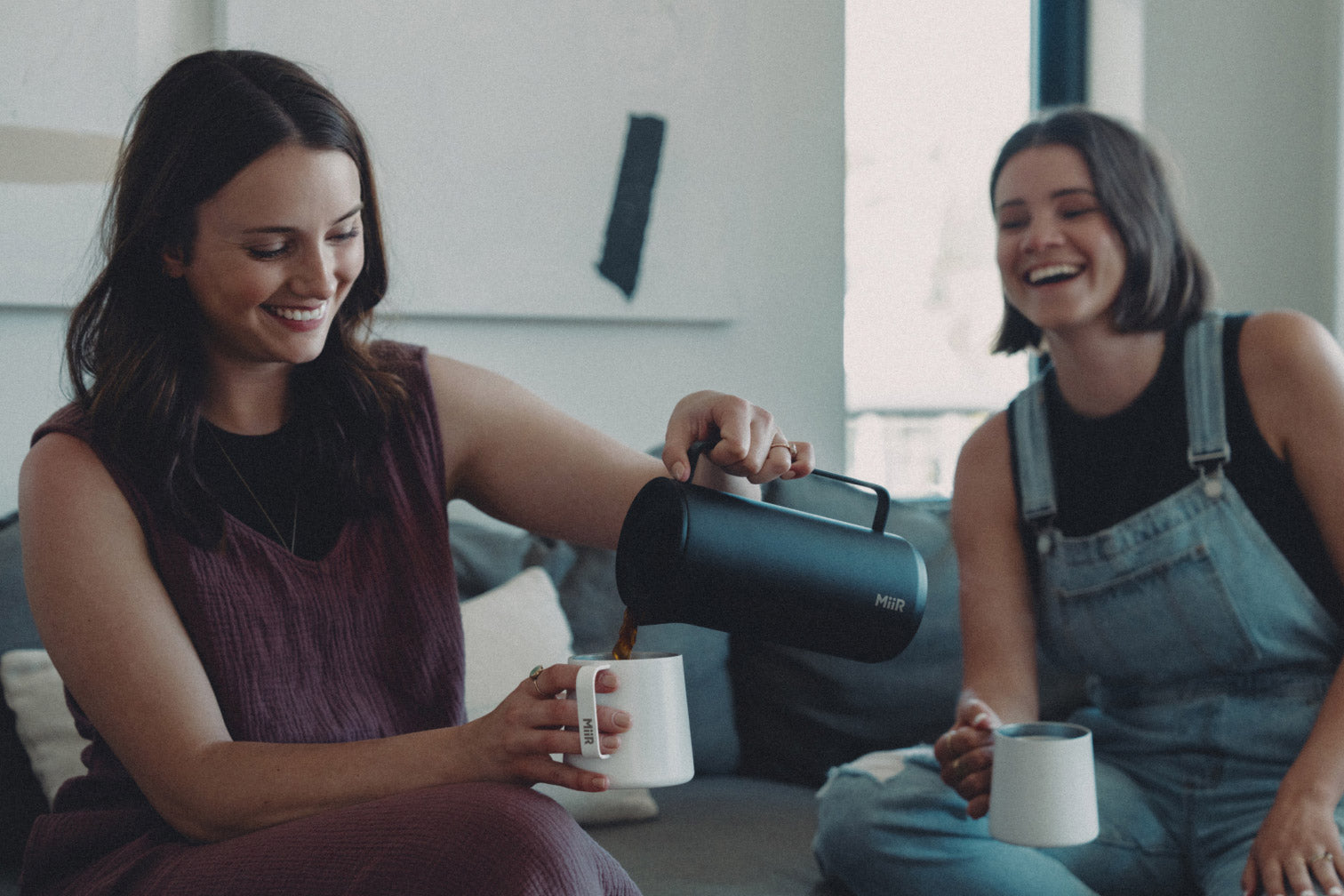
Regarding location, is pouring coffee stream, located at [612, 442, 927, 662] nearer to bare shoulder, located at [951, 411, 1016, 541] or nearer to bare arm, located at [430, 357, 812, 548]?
bare arm, located at [430, 357, 812, 548]

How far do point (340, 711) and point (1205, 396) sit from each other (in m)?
1.06

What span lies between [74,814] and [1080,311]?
1.24m

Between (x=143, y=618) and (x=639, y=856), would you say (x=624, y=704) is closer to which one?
(x=143, y=618)

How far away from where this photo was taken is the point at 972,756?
1.35 m

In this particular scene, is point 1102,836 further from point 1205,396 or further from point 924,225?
point 924,225

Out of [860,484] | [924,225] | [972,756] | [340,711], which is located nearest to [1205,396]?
[972,756]

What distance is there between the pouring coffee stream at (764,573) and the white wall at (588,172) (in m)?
1.10

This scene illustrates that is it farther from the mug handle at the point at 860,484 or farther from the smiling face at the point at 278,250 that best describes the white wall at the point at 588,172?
the mug handle at the point at 860,484

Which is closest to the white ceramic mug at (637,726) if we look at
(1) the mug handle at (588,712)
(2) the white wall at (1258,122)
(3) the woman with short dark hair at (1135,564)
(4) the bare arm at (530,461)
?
(1) the mug handle at (588,712)

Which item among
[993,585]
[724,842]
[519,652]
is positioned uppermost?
[993,585]

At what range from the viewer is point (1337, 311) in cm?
262

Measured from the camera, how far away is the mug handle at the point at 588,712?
0.88 m

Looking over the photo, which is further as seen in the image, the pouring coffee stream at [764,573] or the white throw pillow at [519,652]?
the white throw pillow at [519,652]

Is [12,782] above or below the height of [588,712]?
below
